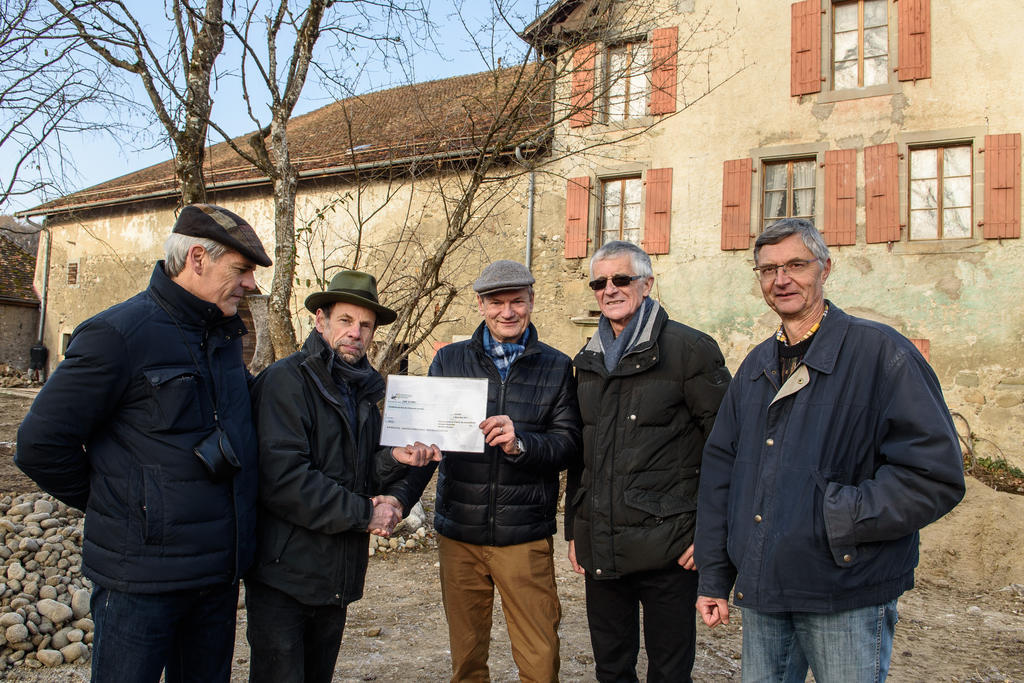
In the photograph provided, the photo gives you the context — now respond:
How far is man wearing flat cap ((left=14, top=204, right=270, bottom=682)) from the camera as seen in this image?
201cm

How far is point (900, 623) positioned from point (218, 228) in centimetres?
585

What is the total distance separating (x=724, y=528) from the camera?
7.66 ft

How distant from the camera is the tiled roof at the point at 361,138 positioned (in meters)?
9.55

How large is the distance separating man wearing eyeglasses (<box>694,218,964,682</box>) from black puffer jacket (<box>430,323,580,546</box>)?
0.85 meters

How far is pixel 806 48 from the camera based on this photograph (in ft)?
35.1

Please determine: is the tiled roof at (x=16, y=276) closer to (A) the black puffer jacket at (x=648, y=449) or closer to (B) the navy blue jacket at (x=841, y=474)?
(A) the black puffer jacket at (x=648, y=449)

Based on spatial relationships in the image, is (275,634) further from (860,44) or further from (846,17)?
(846,17)

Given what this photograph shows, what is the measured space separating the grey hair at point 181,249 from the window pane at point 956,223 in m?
10.8

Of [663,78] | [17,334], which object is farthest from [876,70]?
[17,334]

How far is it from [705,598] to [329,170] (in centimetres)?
1267

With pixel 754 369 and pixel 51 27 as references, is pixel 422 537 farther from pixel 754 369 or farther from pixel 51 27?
pixel 51 27

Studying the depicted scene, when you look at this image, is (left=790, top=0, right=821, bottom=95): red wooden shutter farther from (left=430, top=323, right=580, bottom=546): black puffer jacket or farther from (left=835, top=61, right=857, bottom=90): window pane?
(left=430, top=323, right=580, bottom=546): black puffer jacket

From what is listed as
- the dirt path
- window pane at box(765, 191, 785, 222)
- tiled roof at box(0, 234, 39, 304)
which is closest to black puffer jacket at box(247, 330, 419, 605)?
the dirt path

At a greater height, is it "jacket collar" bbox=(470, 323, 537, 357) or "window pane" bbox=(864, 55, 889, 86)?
"window pane" bbox=(864, 55, 889, 86)
